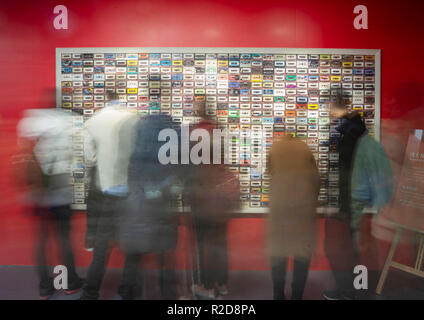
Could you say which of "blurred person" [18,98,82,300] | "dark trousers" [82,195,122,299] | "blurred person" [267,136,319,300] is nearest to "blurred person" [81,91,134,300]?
"dark trousers" [82,195,122,299]

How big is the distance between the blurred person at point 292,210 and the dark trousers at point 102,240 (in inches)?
46.1

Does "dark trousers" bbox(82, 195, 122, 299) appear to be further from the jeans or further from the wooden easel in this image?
the wooden easel

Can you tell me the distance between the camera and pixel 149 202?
2.11 meters

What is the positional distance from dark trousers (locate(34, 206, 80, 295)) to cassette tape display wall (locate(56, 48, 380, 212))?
23 centimetres

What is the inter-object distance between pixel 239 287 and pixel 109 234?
107 centimetres

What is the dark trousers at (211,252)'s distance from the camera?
2.14 m

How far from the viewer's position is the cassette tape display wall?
6.81 feet

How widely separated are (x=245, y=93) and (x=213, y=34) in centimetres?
52

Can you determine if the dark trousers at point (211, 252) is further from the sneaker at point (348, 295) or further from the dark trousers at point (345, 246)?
the sneaker at point (348, 295)

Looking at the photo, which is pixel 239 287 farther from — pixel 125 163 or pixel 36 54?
pixel 36 54

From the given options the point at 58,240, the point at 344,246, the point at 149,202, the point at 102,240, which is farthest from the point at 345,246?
the point at 58,240

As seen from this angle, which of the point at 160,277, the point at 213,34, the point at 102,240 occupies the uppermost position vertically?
the point at 213,34

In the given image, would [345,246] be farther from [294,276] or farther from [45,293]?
[45,293]
